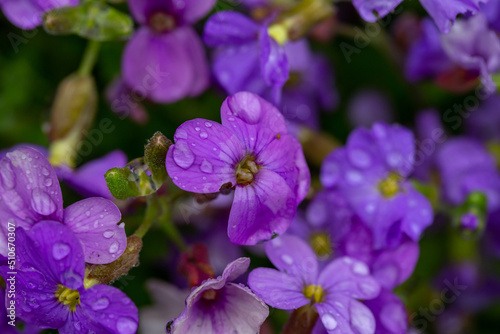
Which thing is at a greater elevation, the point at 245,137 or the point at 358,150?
the point at 245,137

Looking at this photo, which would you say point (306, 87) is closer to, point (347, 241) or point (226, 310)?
point (347, 241)

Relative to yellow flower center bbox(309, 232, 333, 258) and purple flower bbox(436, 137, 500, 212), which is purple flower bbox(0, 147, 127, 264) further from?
purple flower bbox(436, 137, 500, 212)

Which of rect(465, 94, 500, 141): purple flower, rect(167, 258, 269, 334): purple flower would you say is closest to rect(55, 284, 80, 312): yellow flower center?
rect(167, 258, 269, 334): purple flower

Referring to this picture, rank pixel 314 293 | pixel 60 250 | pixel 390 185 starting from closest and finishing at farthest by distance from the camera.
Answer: pixel 60 250 → pixel 314 293 → pixel 390 185

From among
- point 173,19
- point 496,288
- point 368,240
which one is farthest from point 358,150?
point 496,288

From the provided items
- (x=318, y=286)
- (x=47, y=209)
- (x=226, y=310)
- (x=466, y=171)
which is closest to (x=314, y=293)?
(x=318, y=286)

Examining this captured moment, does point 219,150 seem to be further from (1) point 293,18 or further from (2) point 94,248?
(1) point 293,18
